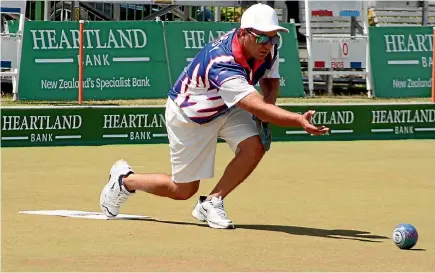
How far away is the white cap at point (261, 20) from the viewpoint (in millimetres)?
6531

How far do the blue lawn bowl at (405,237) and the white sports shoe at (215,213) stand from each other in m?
1.03

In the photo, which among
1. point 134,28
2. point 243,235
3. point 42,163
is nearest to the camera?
point 243,235

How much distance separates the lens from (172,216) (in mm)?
7383

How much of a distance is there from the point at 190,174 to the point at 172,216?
0.56m

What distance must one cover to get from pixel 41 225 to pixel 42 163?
11.9 feet

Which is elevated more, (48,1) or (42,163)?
(48,1)

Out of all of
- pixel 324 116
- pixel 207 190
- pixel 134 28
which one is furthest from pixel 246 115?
pixel 134 28

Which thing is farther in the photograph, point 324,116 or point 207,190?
point 324,116

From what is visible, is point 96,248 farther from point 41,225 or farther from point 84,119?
point 84,119

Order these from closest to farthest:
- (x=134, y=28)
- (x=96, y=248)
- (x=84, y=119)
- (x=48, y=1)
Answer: (x=96, y=248) < (x=84, y=119) < (x=134, y=28) < (x=48, y=1)

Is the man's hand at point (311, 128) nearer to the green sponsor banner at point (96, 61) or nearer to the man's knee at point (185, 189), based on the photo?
the man's knee at point (185, 189)

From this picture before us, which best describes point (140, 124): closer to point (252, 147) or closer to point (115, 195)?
point (115, 195)

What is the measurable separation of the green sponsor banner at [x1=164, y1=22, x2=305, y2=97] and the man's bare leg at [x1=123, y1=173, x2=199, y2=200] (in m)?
7.82

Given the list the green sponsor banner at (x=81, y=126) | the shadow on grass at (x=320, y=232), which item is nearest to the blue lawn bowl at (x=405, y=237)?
the shadow on grass at (x=320, y=232)
